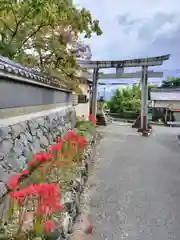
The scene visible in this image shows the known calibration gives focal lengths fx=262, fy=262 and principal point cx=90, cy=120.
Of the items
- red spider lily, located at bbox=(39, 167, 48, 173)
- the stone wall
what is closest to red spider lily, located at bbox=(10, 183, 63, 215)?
the stone wall

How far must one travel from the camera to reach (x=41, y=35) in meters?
7.49

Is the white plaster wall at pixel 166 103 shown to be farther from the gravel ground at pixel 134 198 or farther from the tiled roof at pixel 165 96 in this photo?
the gravel ground at pixel 134 198

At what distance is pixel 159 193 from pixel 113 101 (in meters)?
24.3

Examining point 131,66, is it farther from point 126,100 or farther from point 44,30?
point 126,100

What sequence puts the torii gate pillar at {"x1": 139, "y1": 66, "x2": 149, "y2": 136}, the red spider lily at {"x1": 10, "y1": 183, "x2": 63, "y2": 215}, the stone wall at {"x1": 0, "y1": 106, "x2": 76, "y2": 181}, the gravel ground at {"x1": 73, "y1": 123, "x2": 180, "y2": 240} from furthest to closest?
A: the torii gate pillar at {"x1": 139, "y1": 66, "x2": 149, "y2": 136} < the gravel ground at {"x1": 73, "y1": 123, "x2": 180, "y2": 240} < the stone wall at {"x1": 0, "y1": 106, "x2": 76, "y2": 181} < the red spider lily at {"x1": 10, "y1": 183, "x2": 63, "y2": 215}

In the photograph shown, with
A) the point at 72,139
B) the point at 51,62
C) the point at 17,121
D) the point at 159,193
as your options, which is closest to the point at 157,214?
the point at 159,193

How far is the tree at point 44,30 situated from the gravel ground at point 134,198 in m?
3.24

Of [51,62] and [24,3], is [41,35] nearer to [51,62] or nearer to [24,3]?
[51,62]

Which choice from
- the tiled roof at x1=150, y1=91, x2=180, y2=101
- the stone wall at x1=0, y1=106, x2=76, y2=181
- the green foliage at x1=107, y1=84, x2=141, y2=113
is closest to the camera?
the stone wall at x1=0, y1=106, x2=76, y2=181

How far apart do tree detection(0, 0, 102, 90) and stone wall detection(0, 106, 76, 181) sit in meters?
1.78

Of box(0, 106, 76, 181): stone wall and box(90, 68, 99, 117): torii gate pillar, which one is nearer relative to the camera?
box(0, 106, 76, 181): stone wall

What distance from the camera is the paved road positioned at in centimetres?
354

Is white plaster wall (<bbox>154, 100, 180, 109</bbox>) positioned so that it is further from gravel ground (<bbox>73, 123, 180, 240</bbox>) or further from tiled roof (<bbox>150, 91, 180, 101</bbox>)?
gravel ground (<bbox>73, 123, 180, 240</bbox>)

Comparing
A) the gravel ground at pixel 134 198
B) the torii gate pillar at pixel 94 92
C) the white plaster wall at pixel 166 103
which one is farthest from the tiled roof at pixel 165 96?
the gravel ground at pixel 134 198
